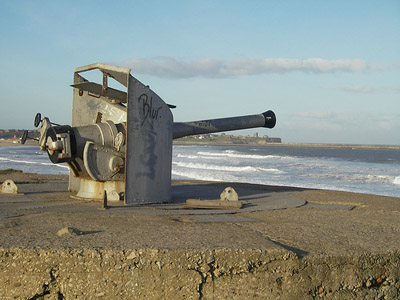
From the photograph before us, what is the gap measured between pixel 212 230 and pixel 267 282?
1.00 meters

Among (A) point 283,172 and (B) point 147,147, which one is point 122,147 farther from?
(A) point 283,172

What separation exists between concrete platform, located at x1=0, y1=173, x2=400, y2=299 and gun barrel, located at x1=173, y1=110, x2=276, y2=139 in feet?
9.52

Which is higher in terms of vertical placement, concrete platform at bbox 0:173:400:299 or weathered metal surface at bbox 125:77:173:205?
weathered metal surface at bbox 125:77:173:205

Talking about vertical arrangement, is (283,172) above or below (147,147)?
below

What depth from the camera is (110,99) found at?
8117mm

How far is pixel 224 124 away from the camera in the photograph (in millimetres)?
9062

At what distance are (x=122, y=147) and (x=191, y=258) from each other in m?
3.50

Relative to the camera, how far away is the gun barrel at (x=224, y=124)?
8.19m

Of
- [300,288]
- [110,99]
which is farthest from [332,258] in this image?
[110,99]

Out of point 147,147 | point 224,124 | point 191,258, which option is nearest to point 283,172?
point 224,124

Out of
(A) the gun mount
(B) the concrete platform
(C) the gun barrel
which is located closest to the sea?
(C) the gun barrel

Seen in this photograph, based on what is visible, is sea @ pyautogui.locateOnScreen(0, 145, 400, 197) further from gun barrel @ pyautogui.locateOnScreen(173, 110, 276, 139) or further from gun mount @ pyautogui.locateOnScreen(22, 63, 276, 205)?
gun mount @ pyautogui.locateOnScreen(22, 63, 276, 205)

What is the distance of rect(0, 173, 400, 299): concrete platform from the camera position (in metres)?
3.68

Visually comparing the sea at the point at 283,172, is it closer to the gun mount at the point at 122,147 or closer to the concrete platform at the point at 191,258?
the gun mount at the point at 122,147
